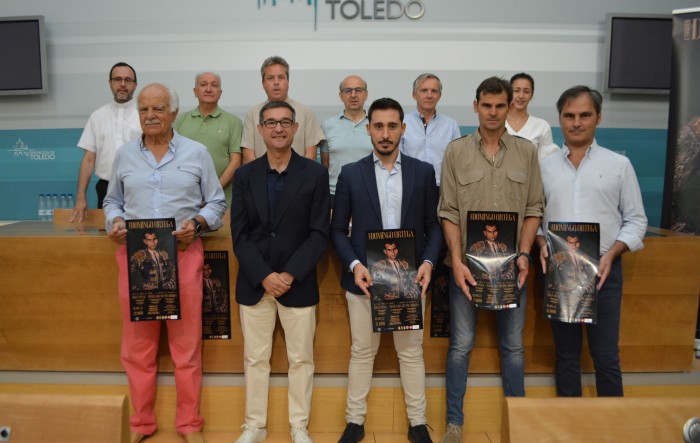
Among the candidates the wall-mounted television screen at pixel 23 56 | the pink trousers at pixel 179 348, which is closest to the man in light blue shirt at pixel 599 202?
the pink trousers at pixel 179 348

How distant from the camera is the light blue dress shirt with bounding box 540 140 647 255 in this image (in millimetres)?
2508

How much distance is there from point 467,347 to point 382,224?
0.73 meters

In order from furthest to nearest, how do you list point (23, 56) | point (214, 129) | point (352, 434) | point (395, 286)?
point (23, 56)
point (214, 129)
point (352, 434)
point (395, 286)

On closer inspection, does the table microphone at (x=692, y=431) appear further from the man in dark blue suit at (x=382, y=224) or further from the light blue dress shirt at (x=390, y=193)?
the light blue dress shirt at (x=390, y=193)

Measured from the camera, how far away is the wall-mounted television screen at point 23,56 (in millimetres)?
5293

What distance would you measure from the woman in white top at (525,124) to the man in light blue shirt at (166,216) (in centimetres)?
222

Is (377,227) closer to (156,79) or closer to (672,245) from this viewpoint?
(672,245)

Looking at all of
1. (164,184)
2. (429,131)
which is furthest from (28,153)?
(429,131)

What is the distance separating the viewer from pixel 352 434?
2.66 metres

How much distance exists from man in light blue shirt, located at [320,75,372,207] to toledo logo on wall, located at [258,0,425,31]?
1.50 metres

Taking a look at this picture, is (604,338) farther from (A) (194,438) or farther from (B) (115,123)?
(B) (115,123)

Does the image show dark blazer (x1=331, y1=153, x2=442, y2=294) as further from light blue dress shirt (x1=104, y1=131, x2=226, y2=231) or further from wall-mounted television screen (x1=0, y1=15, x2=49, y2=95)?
wall-mounted television screen (x1=0, y1=15, x2=49, y2=95)

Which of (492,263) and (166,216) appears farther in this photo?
(166,216)

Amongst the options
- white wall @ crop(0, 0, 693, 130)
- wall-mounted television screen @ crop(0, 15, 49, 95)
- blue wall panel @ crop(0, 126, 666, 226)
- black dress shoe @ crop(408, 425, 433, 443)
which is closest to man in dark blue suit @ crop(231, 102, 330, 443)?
black dress shoe @ crop(408, 425, 433, 443)
